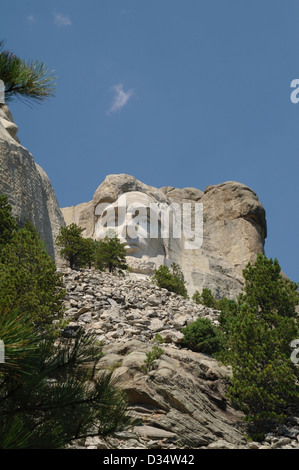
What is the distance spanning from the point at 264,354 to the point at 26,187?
1848cm

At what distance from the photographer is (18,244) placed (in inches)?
638

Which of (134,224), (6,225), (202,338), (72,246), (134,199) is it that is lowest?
(202,338)

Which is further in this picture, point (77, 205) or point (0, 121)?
point (77, 205)

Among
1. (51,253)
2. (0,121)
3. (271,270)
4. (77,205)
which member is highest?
(77,205)

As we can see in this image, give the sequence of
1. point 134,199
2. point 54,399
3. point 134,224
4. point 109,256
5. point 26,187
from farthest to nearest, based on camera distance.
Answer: point 134,199 → point 134,224 → point 109,256 → point 26,187 → point 54,399

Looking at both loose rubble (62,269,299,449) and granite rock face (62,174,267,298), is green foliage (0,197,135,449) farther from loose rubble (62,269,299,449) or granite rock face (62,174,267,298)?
granite rock face (62,174,267,298)

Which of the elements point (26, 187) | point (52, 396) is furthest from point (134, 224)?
point (52, 396)

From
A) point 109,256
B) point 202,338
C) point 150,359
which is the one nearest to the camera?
point 150,359

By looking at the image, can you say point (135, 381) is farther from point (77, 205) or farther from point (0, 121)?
point (77, 205)

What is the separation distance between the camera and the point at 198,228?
5178 cm

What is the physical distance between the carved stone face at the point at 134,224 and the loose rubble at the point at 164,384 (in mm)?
18610

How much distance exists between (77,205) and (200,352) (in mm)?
39195

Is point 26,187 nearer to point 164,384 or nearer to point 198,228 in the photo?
point 164,384
